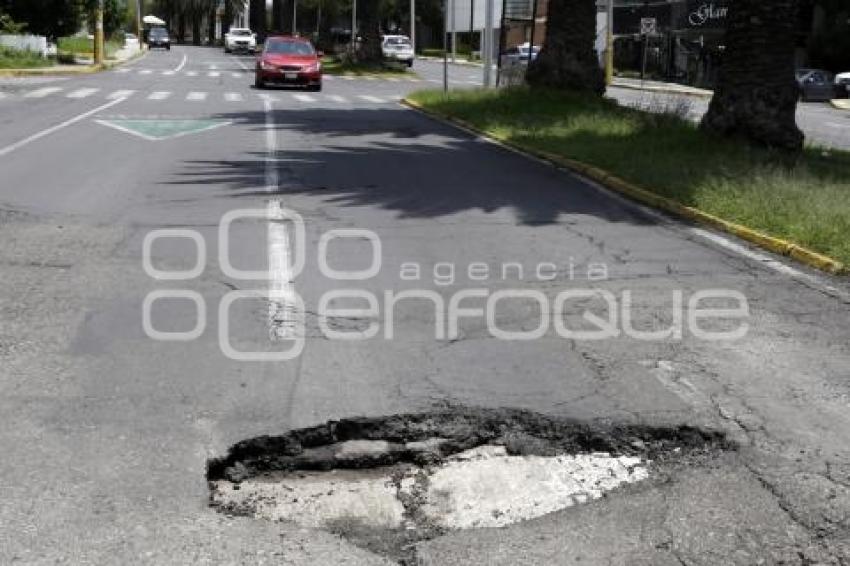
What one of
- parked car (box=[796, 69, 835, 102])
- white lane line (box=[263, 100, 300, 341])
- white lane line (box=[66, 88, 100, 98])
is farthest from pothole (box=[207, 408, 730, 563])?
parked car (box=[796, 69, 835, 102])

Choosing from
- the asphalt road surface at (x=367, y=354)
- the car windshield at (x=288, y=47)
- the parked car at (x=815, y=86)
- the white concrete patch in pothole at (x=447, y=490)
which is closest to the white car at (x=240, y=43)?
the car windshield at (x=288, y=47)

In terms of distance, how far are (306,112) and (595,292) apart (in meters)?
16.4

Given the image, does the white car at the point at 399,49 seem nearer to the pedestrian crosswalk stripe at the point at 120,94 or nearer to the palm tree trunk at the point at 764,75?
the pedestrian crosswalk stripe at the point at 120,94

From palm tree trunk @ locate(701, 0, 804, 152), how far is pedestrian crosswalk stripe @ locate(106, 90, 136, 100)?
16731 millimetres

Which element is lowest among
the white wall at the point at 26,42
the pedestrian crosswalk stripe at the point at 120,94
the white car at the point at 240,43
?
the pedestrian crosswalk stripe at the point at 120,94

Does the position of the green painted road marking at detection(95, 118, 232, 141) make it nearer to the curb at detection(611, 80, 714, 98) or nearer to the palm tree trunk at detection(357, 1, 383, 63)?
the curb at detection(611, 80, 714, 98)

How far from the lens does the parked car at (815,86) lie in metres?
42.4

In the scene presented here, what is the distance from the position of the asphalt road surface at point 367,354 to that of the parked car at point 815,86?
33.5 metres

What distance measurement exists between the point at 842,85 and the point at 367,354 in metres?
42.8

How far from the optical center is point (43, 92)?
89.3ft

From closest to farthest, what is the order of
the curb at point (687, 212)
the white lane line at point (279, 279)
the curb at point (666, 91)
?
the white lane line at point (279, 279)
the curb at point (687, 212)
the curb at point (666, 91)

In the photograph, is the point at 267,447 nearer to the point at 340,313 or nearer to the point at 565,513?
the point at 565,513

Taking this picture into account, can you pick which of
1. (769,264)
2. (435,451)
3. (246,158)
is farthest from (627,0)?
(435,451)

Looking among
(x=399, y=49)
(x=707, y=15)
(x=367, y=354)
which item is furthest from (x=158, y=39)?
(x=367, y=354)
